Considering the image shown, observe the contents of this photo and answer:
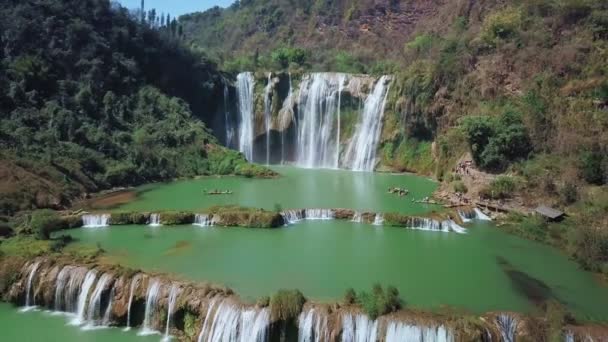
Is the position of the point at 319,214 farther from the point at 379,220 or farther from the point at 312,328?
the point at 312,328

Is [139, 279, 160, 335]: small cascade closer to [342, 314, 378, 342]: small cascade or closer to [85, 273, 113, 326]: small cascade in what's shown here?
[85, 273, 113, 326]: small cascade

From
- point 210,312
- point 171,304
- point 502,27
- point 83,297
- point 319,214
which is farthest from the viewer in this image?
point 502,27

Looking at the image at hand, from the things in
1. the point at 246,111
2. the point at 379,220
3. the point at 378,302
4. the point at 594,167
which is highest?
the point at 246,111

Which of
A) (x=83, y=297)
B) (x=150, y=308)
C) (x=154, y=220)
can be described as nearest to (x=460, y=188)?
(x=154, y=220)

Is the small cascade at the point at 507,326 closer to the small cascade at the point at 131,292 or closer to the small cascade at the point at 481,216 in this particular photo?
the small cascade at the point at 131,292

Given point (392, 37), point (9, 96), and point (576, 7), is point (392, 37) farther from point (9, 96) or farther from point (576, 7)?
point (9, 96)

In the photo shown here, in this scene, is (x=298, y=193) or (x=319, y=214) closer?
(x=319, y=214)

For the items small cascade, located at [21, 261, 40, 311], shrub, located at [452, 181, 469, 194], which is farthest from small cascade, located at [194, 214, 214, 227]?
shrub, located at [452, 181, 469, 194]

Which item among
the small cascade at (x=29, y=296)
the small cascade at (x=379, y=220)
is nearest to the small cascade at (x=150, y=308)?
the small cascade at (x=29, y=296)
